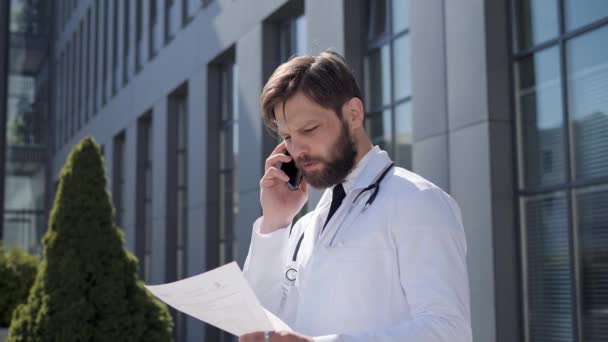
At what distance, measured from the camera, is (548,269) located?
24.1ft

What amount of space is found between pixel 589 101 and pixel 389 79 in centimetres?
316

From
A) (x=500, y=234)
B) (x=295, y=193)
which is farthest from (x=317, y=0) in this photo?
(x=295, y=193)

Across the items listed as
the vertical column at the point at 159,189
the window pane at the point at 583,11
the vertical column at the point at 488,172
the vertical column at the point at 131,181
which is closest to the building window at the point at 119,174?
the vertical column at the point at 131,181

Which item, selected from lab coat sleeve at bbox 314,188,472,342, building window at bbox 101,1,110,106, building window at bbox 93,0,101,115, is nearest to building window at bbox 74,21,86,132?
building window at bbox 93,0,101,115

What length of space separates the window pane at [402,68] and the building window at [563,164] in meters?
1.89

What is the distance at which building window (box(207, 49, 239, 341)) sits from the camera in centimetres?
1483

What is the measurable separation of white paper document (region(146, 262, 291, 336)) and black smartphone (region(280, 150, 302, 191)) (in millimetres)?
816

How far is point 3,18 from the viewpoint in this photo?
13242 mm

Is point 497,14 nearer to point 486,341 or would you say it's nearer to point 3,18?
point 486,341

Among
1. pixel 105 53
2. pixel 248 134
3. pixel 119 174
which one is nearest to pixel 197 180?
pixel 248 134

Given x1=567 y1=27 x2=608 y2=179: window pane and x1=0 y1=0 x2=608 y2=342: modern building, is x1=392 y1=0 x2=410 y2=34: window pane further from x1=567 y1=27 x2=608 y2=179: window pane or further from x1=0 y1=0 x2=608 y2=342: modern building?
x1=567 y1=27 x2=608 y2=179: window pane

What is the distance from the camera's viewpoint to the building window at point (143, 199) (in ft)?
65.9

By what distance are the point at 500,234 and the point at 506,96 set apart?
3.78ft

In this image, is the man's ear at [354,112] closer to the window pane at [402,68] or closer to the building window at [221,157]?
the window pane at [402,68]
